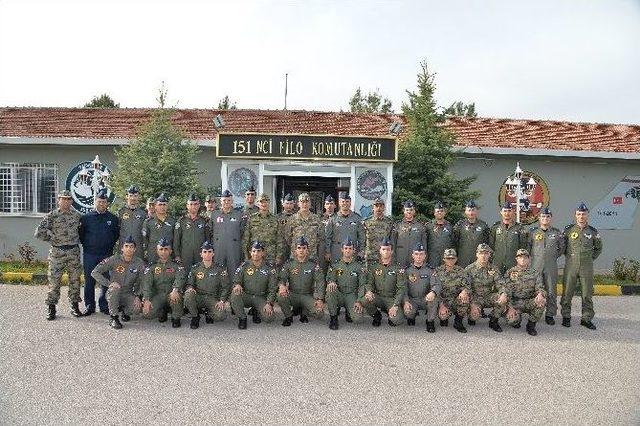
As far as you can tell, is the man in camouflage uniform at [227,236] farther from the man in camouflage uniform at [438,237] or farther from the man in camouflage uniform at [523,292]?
the man in camouflage uniform at [523,292]

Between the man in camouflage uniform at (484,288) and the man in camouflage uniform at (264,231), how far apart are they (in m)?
2.80

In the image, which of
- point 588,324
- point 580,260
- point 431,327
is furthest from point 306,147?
point 588,324

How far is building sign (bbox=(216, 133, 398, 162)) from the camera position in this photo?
33.4 ft

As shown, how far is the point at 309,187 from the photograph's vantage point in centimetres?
1327

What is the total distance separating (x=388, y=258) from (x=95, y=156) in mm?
8210

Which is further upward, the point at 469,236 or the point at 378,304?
the point at 469,236

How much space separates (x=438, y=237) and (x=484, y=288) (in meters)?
1.26

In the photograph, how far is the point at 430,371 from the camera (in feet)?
18.3

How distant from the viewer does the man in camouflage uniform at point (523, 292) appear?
7.37m

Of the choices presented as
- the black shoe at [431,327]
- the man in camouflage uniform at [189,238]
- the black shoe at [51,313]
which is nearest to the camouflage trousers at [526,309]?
the black shoe at [431,327]

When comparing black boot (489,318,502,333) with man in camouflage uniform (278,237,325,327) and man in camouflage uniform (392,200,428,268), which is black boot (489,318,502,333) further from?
man in camouflage uniform (278,237,325,327)

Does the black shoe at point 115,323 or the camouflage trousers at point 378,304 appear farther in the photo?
the camouflage trousers at point 378,304

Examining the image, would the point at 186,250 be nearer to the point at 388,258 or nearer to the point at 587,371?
the point at 388,258

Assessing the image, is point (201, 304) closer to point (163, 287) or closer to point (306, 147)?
point (163, 287)
